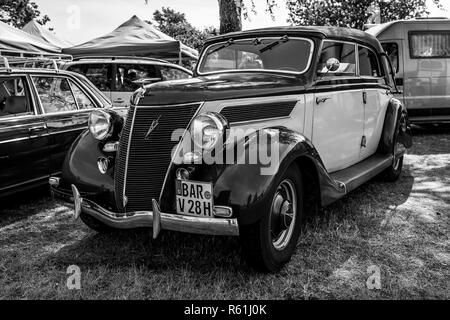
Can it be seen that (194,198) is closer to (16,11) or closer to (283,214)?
(283,214)

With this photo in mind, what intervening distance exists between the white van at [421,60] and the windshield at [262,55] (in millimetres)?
5742

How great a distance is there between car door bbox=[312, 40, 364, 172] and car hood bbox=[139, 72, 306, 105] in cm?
33

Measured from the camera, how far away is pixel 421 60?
8.74 m

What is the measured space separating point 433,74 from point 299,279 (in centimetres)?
758

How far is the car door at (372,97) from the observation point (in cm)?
452

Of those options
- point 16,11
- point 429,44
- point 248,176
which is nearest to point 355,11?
point 429,44

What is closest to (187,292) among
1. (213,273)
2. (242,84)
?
(213,273)

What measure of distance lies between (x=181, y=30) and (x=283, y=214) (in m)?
42.5

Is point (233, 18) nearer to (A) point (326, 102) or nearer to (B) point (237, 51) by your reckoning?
(B) point (237, 51)

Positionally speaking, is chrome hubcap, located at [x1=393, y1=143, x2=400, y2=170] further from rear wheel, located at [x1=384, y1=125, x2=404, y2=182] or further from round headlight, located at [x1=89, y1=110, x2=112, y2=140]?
round headlight, located at [x1=89, y1=110, x2=112, y2=140]

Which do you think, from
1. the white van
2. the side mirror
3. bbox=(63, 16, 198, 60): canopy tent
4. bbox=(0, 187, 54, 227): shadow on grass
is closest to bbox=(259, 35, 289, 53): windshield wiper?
the side mirror

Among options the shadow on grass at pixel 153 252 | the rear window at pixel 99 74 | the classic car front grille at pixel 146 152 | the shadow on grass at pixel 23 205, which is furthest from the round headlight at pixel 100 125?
the rear window at pixel 99 74

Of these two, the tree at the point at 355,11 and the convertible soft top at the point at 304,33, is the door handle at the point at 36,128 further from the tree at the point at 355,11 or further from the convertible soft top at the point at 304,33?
the tree at the point at 355,11

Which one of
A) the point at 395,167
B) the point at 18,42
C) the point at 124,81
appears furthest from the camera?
the point at 18,42
